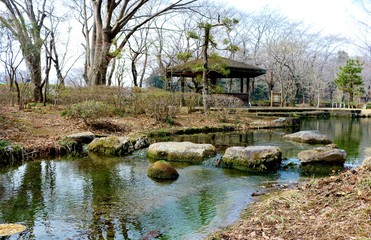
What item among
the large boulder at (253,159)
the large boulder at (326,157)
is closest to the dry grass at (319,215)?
the large boulder at (253,159)

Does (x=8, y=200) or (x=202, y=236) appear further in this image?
(x=8, y=200)

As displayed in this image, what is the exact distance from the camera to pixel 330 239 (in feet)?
9.23

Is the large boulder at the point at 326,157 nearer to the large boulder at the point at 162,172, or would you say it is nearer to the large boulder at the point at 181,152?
the large boulder at the point at 181,152

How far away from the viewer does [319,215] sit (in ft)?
11.4

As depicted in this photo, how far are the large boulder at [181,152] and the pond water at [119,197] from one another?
30cm

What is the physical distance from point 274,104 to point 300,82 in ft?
30.8

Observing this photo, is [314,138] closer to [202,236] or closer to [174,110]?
[174,110]

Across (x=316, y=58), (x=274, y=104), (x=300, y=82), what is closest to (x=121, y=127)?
(x=274, y=104)

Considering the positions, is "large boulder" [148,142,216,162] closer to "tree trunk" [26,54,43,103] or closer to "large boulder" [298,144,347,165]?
"large boulder" [298,144,347,165]

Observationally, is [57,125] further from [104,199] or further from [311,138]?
[311,138]

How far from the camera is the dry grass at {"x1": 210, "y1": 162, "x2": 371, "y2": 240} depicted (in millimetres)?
2990

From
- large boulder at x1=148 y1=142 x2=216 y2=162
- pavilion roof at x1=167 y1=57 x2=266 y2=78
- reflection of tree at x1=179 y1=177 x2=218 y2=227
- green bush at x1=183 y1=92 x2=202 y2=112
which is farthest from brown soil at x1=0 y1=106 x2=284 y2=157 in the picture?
pavilion roof at x1=167 y1=57 x2=266 y2=78

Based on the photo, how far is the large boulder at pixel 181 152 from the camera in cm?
799

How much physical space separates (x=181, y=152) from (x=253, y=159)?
1.76 meters
